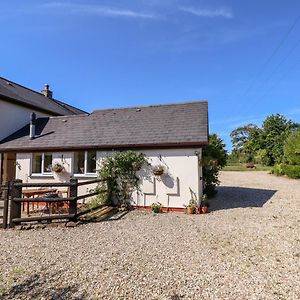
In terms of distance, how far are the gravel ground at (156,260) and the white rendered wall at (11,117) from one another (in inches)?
355

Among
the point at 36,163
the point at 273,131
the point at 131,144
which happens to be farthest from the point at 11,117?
the point at 273,131

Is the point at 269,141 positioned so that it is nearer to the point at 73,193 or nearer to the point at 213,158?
the point at 213,158

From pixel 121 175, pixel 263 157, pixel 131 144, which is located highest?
pixel 263 157

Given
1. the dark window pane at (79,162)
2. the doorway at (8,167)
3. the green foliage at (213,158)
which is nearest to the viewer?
the dark window pane at (79,162)

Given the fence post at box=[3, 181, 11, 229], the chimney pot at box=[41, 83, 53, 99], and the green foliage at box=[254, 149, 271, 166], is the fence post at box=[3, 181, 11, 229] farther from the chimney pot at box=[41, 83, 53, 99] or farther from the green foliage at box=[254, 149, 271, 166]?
the green foliage at box=[254, 149, 271, 166]

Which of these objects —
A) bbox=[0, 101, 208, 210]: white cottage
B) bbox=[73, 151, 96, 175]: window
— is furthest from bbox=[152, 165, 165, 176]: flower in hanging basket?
bbox=[73, 151, 96, 175]: window

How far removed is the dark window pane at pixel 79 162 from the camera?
12547 mm

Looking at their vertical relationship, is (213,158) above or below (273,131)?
below

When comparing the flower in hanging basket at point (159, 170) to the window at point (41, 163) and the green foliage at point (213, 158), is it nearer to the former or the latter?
the green foliage at point (213, 158)

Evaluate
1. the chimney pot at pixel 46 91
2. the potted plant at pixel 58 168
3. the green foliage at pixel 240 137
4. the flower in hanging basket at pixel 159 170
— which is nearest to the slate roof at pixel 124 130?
the potted plant at pixel 58 168

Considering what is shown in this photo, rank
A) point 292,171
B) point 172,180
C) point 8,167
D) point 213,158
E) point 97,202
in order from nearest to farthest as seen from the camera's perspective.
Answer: point 172,180
point 97,202
point 213,158
point 8,167
point 292,171

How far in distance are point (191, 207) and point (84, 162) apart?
5.49 meters

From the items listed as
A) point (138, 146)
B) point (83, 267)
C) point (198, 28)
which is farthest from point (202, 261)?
point (198, 28)

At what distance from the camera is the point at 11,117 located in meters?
15.1
